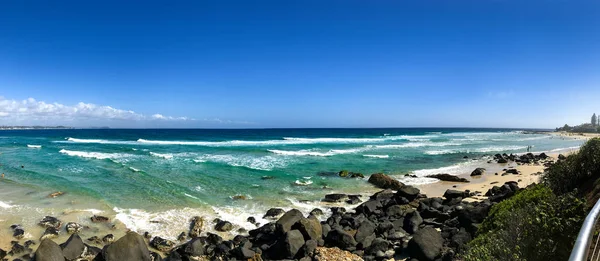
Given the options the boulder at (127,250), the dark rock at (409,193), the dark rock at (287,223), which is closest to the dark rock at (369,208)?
the dark rock at (409,193)

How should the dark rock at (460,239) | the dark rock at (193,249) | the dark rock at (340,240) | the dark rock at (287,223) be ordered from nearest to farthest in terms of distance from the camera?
the dark rock at (460,239) → the dark rock at (193,249) → the dark rock at (340,240) → the dark rock at (287,223)

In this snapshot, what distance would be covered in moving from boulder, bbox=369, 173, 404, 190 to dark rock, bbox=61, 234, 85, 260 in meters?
15.2

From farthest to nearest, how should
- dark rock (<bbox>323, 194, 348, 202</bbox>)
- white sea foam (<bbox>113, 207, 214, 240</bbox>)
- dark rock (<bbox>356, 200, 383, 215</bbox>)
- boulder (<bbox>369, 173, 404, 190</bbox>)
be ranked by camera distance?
boulder (<bbox>369, 173, 404, 190</bbox>) < dark rock (<bbox>323, 194, 348, 202</bbox>) < dark rock (<bbox>356, 200, 383, 215</bbox>) < white sea foam (<bbox>113, 207, 214, 240</bbox>)

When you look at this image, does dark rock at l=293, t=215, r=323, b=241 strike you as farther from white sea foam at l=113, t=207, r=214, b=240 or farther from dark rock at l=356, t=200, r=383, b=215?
white sea foam at l=113, t=207, r=214, b=240

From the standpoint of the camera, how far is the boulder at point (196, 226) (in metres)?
11.5

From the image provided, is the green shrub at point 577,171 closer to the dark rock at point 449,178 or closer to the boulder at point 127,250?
the boulder at point 127,250

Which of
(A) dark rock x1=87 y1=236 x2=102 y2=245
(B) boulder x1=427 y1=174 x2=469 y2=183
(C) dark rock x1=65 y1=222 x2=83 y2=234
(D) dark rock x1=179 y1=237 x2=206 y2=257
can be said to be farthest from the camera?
(B) boulder x1=427 y1=174 x2=469 y2=183

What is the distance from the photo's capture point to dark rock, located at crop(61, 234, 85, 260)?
9.28 meters

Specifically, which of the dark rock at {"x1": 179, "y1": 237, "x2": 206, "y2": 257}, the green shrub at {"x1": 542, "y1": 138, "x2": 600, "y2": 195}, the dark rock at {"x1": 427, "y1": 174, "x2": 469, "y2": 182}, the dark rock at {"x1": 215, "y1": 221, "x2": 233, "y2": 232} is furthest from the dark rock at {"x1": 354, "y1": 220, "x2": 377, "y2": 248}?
the dark rock at {"x1": 427, "y1": 174, "x2": 469, "y2": 182}

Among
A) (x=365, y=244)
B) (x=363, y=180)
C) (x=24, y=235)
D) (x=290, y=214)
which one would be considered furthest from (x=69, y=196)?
(x=363, y=180)

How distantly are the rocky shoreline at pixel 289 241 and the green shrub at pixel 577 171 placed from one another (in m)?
2.14

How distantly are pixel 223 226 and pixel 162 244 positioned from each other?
7.24 feet

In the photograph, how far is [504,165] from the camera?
29.6 metres

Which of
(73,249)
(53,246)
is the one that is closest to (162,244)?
(73,249)
